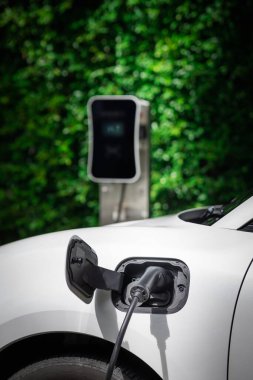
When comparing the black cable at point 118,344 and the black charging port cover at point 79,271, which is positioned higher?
the black charging port cover at point 79,271

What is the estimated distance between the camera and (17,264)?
84.0 inches

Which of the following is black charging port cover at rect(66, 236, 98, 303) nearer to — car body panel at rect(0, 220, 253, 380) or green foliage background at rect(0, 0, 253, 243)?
car body panel at rect(0, 220, 253, 380)

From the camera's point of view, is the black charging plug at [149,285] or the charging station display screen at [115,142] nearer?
the black charging plug at [149,285]

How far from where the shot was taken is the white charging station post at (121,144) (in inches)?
189

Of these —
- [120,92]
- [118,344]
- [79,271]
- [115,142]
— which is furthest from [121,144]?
[118,344]

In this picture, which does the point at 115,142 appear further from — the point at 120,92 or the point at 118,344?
the point at 118,344

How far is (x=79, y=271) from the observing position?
1960mm

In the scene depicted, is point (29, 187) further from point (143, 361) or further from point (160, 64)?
point (143, 361)

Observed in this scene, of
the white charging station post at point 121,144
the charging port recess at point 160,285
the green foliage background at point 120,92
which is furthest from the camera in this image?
the green foliage background at point 120,92

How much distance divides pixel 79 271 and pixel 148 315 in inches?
10.6

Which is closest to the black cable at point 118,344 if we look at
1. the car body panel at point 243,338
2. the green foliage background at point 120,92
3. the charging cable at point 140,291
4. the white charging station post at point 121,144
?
the charging cable at point 140,291

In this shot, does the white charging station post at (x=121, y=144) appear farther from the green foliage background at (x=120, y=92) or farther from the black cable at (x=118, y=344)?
the black cable at (x=118, y=344)

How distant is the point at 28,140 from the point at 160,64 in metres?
1.66

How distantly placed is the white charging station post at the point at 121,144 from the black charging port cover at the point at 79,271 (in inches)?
112
